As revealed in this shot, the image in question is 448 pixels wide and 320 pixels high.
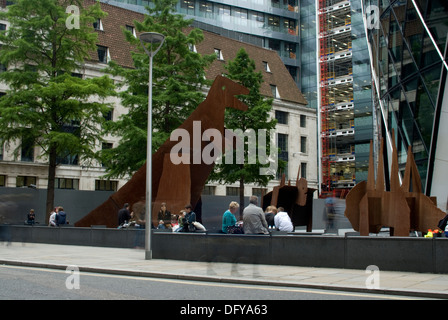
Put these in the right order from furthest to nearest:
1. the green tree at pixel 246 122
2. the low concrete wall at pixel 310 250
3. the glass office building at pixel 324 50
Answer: the glass office building at pixel 324 50 → the green tree at pixel 246 122 → the low concrete wall at pixel 310 250

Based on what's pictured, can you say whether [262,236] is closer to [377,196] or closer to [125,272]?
[125,272]

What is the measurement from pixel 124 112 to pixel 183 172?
2698cm

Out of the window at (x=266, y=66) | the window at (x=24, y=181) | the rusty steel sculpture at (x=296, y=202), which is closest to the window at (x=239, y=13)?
the window at (x=266, y=66)

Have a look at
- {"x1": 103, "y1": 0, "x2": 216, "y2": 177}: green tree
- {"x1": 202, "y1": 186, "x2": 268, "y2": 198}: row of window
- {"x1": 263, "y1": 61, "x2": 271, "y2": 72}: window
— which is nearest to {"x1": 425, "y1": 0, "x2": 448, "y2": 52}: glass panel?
{"x1": 103, "y1": 0, "x2": 216, "y2": 177}: green tree

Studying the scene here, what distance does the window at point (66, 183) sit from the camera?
4267cm

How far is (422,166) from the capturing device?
25.7 metres

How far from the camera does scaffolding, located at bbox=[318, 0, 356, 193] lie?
6900cm

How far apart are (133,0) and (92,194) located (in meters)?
37.7

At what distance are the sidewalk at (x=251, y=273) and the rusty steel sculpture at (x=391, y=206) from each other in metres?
4.10

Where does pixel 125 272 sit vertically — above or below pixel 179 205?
below

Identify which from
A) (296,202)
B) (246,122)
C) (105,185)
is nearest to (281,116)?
(105,185)

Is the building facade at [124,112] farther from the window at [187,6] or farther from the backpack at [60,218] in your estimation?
the window at [187,6]

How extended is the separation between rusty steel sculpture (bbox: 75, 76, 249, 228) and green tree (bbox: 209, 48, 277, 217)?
13.8 m
